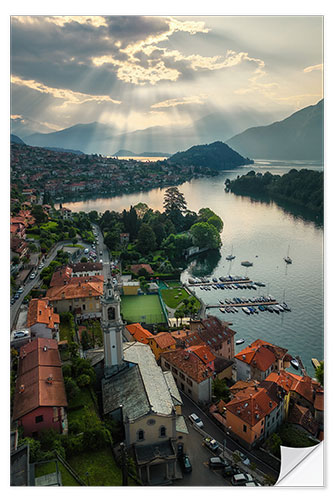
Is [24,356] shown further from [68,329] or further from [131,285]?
[131,285]

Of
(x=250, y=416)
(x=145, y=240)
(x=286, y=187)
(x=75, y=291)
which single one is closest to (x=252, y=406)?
(x=250, y=416)

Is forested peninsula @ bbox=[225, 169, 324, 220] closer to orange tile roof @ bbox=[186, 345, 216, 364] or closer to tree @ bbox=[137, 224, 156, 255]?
tree @ bbox=[137, 224, 156, 255]

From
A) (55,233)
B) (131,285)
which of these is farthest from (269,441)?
(55,233)

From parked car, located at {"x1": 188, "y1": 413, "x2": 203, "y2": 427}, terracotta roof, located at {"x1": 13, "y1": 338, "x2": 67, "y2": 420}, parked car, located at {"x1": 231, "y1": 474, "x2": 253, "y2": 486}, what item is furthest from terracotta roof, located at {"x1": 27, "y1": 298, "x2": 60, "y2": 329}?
parked car, located at {"x1": 231, "y1": 474, "x2": 253, "y2": 486}

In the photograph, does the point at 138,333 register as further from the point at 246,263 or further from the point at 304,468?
the point at 246,263

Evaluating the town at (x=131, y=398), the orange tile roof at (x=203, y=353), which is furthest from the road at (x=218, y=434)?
the orange tile roof at (x=203, y=353)
